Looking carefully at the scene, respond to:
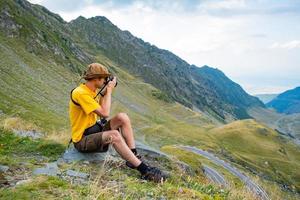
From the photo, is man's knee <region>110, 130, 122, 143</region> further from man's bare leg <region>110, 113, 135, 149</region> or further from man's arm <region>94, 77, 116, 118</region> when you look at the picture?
man's bare leg <region>110, 113, 135, 149</region>

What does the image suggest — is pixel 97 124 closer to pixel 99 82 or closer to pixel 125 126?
pixel 125 126

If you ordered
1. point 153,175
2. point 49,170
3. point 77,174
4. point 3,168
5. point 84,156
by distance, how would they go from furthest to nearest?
point 84,156
point 153,175
point 49,170
point 77,174
point 3,168

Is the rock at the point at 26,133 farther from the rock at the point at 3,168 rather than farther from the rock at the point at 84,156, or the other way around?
the rock at the point at 3,168

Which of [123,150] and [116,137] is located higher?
[116,137]

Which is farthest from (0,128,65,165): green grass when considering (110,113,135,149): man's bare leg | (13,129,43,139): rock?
(110,113,135,149): man's bare leg

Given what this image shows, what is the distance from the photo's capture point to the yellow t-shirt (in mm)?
11445

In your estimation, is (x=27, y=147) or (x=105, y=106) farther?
(x=27, y=147)

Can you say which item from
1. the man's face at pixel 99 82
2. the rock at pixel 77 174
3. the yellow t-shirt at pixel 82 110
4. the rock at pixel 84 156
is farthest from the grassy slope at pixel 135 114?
the rock at pixel 77 174

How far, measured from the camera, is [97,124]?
12.2m

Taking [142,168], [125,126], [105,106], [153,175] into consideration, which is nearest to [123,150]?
[142,168]

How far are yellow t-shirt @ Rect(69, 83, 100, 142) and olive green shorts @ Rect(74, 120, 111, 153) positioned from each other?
0.43ft

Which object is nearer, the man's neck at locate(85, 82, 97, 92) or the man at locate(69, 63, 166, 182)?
the man at locate(69, 63, 166, 182)

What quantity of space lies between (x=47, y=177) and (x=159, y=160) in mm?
8679

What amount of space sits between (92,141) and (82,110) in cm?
85
